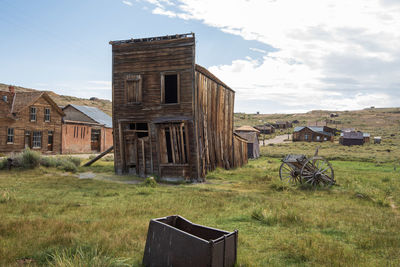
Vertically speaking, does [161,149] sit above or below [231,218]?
above

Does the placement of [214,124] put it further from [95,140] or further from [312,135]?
[312,135]

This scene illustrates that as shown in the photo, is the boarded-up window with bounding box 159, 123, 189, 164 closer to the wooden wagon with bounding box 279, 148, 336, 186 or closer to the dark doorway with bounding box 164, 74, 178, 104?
the dark doorway with bounding box 164, 74, 178, 104

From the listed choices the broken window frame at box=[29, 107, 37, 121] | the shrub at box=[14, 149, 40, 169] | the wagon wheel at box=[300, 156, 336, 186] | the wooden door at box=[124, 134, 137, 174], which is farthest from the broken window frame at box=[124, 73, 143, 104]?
the broken window frame at box=[29, 107, 37, 121]

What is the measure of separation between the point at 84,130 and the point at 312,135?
51.4 m

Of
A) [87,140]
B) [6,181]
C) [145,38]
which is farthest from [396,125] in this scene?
[6,181]

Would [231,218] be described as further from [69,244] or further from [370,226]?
[69,244]

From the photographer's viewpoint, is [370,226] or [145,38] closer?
[370,226]

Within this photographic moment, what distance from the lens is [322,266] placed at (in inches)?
178

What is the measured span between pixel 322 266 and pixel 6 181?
13.0 metres

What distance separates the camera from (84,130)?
113 feet

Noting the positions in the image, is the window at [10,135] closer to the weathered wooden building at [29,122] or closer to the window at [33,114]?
the weathered wooden building at [29,122]

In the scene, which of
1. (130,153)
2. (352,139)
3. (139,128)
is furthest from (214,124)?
(352,139)

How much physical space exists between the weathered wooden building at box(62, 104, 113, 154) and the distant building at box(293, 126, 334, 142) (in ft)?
149

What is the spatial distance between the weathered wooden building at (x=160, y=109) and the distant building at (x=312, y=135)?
5502 centimetres
